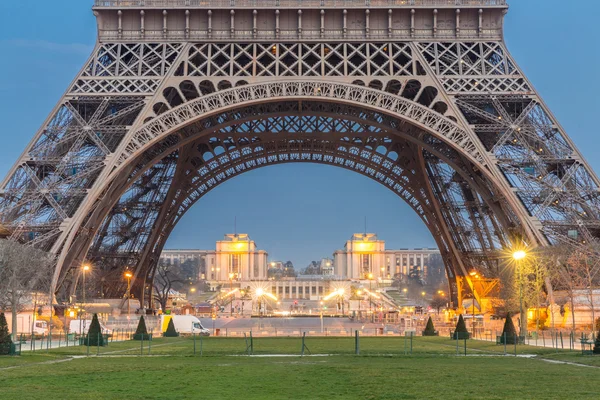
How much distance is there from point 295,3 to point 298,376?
3558 cm

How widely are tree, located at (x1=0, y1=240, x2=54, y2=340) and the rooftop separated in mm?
18092

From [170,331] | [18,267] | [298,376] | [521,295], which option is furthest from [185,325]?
[298,376]

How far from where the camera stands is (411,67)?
54.3 meters

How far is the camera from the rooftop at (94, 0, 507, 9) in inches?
2106

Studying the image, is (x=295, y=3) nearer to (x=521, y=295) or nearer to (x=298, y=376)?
(x=521, y=295)

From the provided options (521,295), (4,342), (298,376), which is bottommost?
(298,376)

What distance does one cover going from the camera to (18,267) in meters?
47.7

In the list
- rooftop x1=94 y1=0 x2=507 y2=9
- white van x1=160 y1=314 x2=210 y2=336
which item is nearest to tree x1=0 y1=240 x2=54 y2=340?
white van x1=160 y1=314 x2=210 y2=336

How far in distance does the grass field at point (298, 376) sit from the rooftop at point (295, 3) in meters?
27.1

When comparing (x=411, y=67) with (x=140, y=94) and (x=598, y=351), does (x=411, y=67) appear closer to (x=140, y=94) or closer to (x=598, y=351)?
(x=140, y=94)

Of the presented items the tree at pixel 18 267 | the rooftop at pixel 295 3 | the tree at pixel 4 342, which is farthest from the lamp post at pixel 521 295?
the tree at pixel 4 342

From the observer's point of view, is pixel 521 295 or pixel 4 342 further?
pixel 521 295

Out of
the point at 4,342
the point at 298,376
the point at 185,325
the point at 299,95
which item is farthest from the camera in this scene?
the point at 185,325

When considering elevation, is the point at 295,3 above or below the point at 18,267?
above
